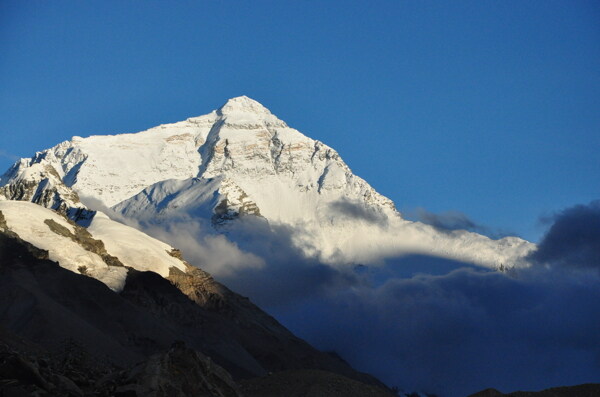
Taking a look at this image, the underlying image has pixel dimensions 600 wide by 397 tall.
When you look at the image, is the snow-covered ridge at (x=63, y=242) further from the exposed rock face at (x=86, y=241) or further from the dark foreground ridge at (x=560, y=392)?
the dark foreground ridge at (x=560, y=392)

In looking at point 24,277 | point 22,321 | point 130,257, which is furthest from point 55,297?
point 130,257

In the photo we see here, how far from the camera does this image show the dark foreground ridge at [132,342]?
133ft

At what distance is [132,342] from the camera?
447ft

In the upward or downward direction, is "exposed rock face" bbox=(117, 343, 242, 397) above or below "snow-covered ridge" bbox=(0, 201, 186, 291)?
below

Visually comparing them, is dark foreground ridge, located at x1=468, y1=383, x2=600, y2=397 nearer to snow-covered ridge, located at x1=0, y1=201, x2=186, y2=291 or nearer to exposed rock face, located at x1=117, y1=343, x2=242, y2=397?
exposed rock face, located at x1=117, y1=343, x2=242, y2=397

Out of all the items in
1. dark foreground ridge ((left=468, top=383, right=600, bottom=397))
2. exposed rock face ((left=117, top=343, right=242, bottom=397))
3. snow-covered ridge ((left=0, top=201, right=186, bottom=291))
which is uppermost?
snow-covered ridge ((left=0, top=201, right=186, bottom=291))

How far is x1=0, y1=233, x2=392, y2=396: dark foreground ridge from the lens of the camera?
40.7 m

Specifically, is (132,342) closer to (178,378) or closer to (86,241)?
(86,241)

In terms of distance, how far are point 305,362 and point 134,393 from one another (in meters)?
150

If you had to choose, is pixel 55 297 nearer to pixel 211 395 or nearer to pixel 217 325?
pixel 217 325

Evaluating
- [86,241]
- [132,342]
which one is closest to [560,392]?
[132,342]

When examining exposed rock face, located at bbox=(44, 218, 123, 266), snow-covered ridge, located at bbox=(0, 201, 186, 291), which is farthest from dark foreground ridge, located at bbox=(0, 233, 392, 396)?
exposed rock face, located at bbox=(44, 218, 123, 266)

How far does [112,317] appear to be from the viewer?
141m

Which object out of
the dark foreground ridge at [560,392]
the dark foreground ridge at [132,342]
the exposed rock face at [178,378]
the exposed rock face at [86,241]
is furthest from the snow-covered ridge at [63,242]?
the exposed rock face at [178,378]
